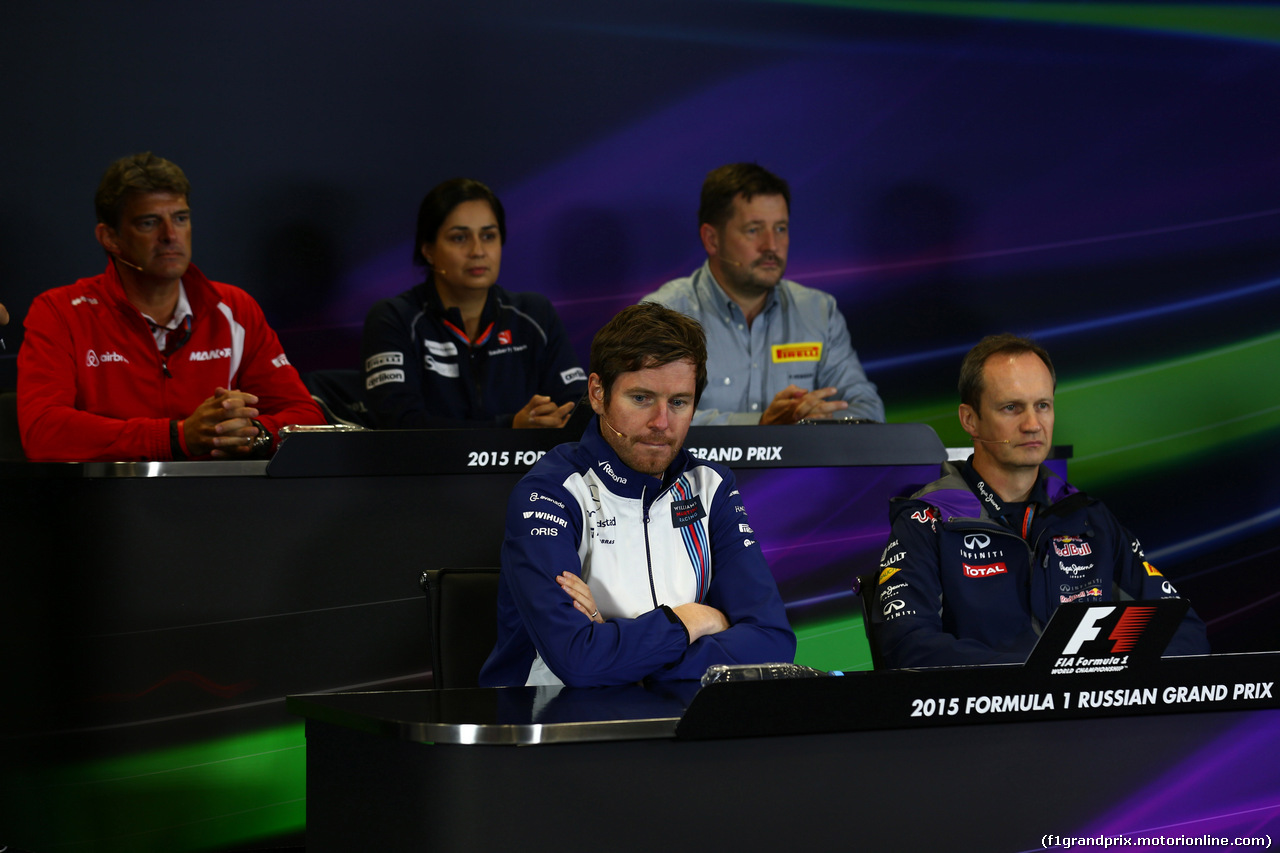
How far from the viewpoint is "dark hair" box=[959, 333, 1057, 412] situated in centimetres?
266

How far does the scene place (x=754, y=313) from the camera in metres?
4.28

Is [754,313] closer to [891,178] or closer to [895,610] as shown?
[891,178]

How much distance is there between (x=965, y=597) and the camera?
2498 millimetres

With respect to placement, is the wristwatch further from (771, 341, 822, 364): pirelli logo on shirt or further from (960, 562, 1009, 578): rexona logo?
(771, 341, 822, 364): pirelli logo on shirt

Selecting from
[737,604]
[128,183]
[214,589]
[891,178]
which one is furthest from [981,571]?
[891,178]

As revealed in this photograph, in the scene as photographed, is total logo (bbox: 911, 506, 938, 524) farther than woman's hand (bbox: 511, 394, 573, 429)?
No

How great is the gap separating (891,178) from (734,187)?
125 cm

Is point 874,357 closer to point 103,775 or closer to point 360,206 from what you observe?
point 360,206

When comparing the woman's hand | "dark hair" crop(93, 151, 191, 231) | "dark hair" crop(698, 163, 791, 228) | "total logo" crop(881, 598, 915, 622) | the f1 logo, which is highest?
"dark hair" crop(698, 163, 791, 228)

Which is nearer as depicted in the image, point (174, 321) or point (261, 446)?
point (261, 446)

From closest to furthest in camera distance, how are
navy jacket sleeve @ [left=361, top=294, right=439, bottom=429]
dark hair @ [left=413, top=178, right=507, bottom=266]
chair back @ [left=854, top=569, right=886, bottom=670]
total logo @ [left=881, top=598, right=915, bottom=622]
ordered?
1. total logo @ [left=881, top=598, right=915, bottom=622]
2. chair back @ [left=854, top=569, right=886, bottom=670]
3. navy jacket sleeve @ [left=361, top=294, right=439, bottom=429]
4. dark hair @ [left=413, top=178, right=507, bottom=266]

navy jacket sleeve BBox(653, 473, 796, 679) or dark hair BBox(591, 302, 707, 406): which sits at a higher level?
dark hair BBox(591, 302, 707, 406)

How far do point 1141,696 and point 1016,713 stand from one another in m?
0.19

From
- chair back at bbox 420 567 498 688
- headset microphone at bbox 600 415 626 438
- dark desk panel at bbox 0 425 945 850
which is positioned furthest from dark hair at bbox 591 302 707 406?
dark desk panel at bbox 0 425 945 850
